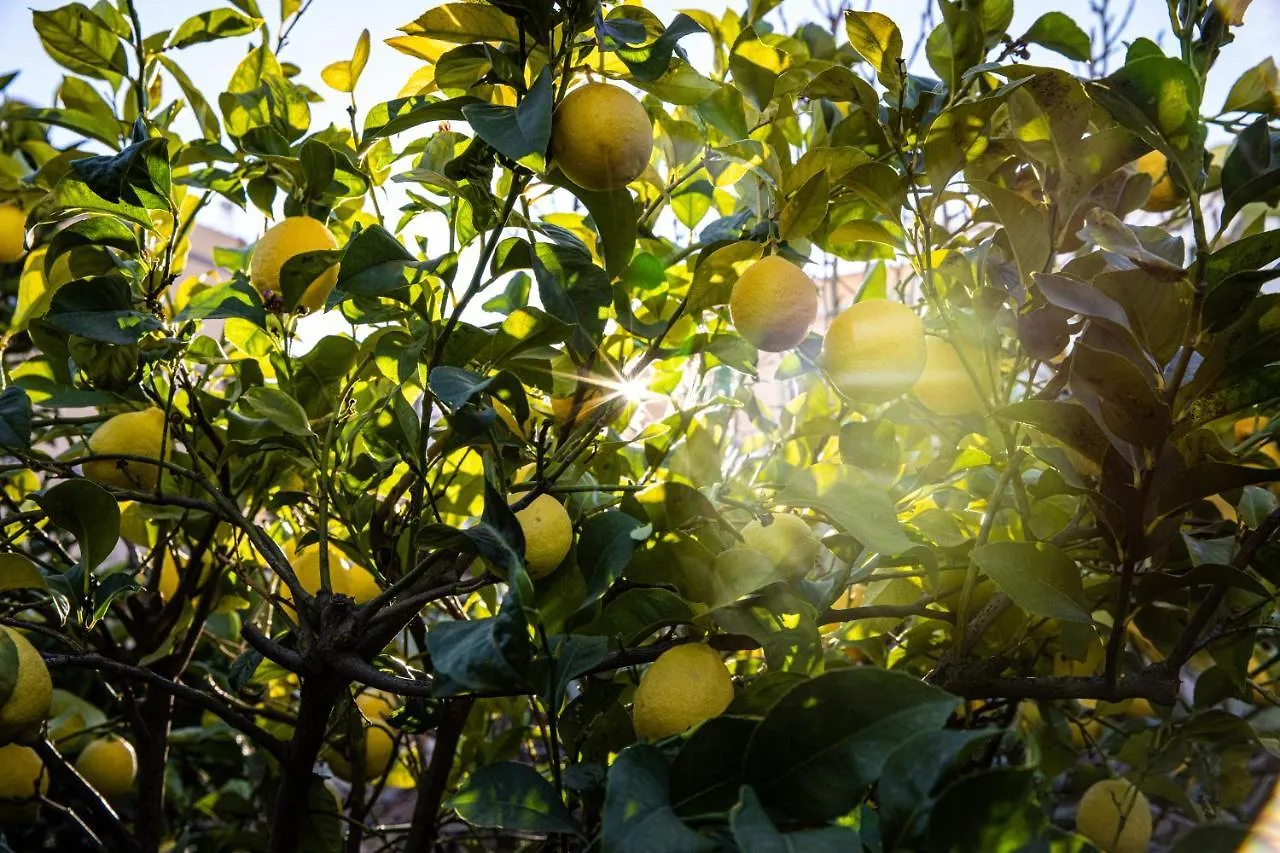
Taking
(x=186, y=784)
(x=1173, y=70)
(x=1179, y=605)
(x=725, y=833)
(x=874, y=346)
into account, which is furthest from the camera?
(x=186, y=784)

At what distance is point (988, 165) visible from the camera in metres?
0.75

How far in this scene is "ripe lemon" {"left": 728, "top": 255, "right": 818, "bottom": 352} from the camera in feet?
2.22

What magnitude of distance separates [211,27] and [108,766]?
88cm

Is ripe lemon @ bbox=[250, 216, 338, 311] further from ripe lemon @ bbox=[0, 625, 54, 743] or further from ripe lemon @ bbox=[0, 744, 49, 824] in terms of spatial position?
ripe lemon @ bbox=[0, 744, 49, 824]

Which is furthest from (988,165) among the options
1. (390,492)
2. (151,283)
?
(151,283)

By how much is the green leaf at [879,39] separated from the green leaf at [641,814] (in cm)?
52

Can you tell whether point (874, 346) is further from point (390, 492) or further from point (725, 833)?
point (390, 492)

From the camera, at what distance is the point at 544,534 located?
0.63m

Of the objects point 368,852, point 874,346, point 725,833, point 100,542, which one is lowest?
point 368,852

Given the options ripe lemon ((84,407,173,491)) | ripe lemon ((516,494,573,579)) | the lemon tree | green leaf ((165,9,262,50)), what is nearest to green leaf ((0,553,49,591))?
the lemon tree

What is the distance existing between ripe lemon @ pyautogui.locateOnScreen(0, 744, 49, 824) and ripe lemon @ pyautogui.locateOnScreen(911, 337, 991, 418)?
956 millimetres

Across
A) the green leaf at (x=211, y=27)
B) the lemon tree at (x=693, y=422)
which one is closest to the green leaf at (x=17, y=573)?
the lemon tree at (x=693, y=422)

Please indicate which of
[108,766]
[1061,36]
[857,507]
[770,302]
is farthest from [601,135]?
[108,766]

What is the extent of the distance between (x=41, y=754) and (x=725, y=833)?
808 millimetres
